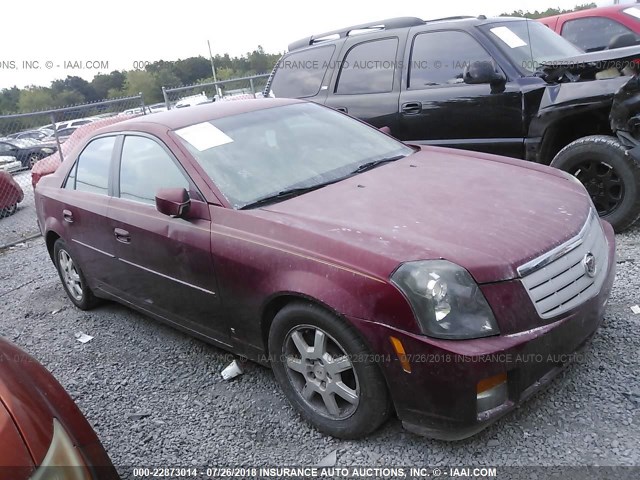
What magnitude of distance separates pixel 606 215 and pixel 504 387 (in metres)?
2.75

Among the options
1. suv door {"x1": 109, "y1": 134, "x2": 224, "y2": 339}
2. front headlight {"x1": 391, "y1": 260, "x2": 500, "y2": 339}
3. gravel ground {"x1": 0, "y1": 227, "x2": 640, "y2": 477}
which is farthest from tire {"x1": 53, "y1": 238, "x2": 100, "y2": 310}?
front headlight {"x1": 391, "y1": 260, "x2": 500, "y2": 339}

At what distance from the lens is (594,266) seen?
2.50 meters

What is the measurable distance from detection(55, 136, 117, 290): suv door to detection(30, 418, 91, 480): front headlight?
83.0 inches

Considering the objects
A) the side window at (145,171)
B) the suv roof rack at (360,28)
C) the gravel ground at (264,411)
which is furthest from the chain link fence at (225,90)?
the gravel ground at (264,411)

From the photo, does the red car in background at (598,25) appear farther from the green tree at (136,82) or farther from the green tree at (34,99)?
the green tree at (34,99)

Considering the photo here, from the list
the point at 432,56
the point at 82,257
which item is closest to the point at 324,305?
the point at 82,257

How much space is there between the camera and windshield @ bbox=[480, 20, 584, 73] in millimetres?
4914

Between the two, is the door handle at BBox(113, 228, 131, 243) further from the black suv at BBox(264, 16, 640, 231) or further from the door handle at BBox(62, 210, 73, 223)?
the black suv at BBox(264, 16, 640, 231)

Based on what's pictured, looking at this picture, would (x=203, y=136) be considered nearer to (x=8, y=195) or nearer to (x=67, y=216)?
(x=67, y=216)

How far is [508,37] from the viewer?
5062 mm

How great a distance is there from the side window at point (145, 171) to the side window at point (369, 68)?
285cm

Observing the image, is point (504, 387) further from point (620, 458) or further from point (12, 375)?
point (12, 375)

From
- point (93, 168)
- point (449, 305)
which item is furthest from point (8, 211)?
point (449, 305)

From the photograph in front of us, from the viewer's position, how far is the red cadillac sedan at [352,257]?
7.08 ft
